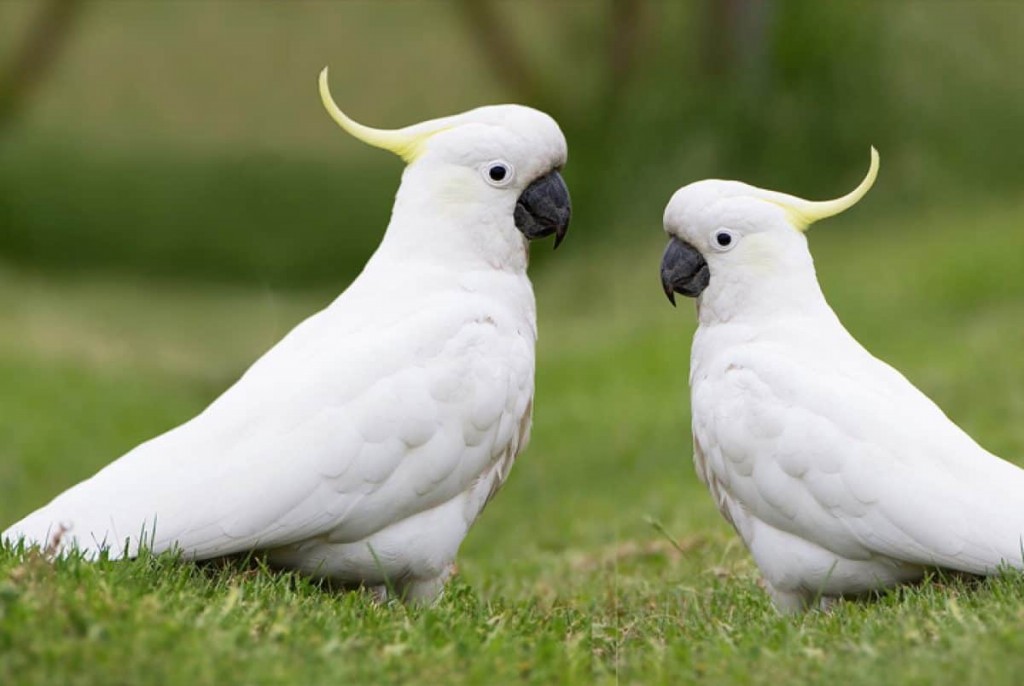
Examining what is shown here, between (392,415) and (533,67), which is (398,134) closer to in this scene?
(392,415)

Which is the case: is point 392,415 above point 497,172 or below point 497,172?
below

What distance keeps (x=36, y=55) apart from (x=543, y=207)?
11.0 metres

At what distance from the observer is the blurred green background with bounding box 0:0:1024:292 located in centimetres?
1322

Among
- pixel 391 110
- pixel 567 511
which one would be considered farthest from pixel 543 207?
pixel 391 110

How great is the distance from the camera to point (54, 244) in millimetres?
14102

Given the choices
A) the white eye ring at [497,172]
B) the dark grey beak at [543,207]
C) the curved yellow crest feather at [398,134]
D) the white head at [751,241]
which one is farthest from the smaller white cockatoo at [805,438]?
the curved yellow crest feather at [398,134]

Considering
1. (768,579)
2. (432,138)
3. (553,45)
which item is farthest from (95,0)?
(768,579)

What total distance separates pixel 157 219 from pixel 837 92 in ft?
23.7

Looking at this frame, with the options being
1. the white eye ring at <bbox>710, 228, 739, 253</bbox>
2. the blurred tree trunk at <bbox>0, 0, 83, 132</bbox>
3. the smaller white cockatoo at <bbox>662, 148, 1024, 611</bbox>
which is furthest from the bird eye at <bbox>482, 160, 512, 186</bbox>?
the blurred tree trunk at <bbox>0, 0, 83, 132</bbox>

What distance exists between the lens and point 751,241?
4.20 m

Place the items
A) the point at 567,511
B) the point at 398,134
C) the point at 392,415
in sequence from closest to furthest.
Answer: the point at 392,415 < the point at 398,134 < the point at 567,511

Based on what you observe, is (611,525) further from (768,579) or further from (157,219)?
(157,219)

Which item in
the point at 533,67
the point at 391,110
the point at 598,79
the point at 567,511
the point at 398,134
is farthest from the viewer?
the point at 598,79

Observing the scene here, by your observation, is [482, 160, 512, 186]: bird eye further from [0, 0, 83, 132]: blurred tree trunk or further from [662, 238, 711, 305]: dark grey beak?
[0, 0, 83, 132]: blurred tree trunk
